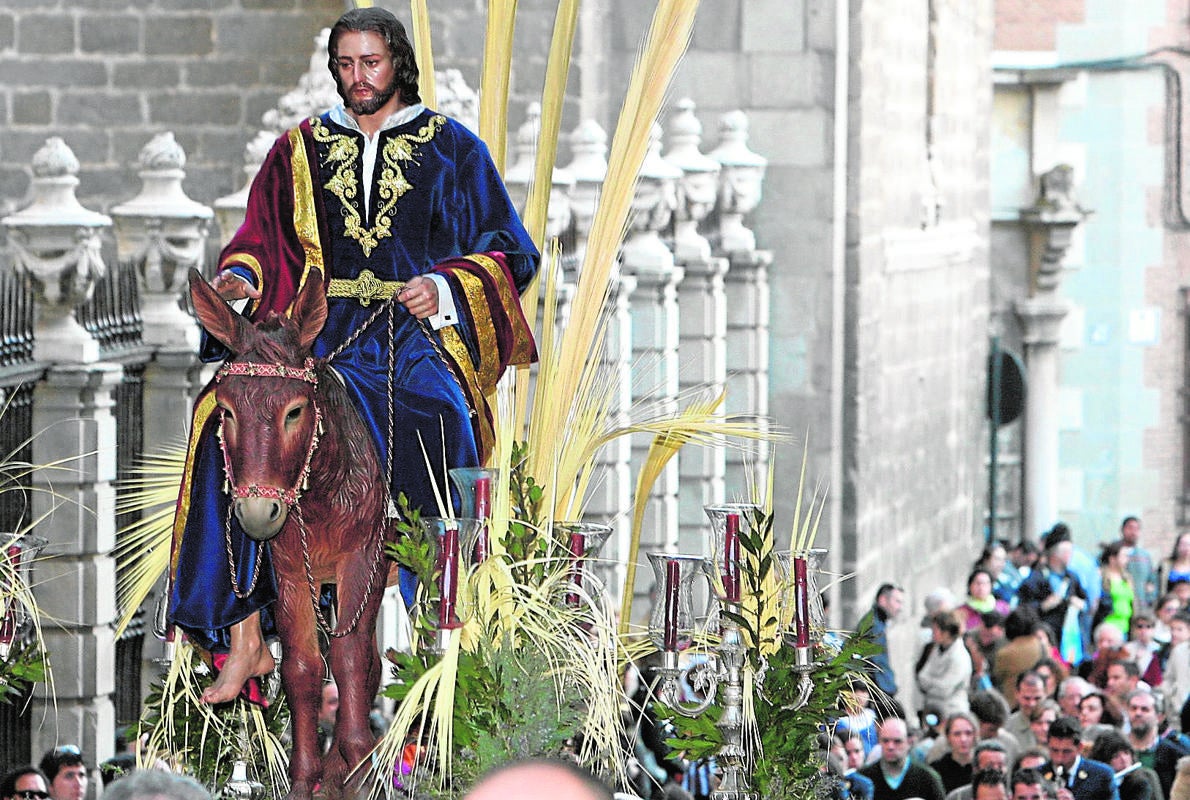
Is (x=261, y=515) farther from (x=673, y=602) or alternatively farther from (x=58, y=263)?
(x=58, y=263)

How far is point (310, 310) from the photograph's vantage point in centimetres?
686

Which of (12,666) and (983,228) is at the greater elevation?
(983,228)

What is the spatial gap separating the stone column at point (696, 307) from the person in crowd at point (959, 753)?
4.39 metres

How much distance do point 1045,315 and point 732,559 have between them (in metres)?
21.0

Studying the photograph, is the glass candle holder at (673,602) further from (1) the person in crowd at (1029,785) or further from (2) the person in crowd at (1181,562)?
(2) the person in crowd at (1181,562)

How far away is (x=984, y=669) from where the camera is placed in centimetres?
1602

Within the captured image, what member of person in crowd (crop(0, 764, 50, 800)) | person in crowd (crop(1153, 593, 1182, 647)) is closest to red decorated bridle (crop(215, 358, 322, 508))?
person in crowd (crop(0, 764, 50, 800))

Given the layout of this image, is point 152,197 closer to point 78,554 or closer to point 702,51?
point 78,554

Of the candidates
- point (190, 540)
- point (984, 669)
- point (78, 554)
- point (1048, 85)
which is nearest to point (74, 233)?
point (78, 554)

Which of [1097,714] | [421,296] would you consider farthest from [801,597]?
[1097,714]

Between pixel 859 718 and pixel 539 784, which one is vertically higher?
pixel 539 784

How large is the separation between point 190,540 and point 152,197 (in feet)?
18.3

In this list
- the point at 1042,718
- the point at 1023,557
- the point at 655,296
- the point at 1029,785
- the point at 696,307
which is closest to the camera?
the point at 1029,785

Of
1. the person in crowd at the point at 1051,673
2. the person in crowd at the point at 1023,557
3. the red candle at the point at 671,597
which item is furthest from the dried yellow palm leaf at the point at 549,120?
the person in crowd at the point at 1023,557
